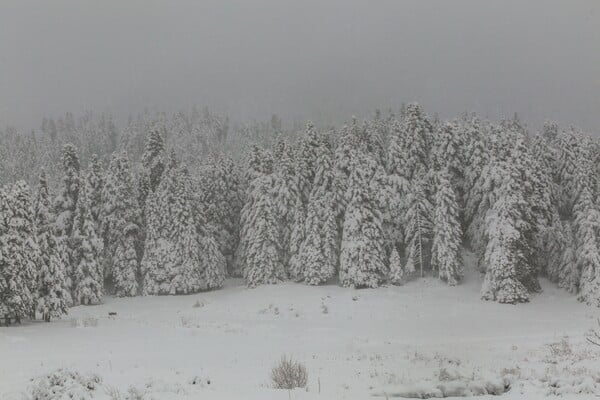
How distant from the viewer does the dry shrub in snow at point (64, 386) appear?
1323 cm

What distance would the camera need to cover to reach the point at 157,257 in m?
58.0

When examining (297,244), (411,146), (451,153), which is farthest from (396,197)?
(297,244)

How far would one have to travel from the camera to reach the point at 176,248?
5819 centimetres

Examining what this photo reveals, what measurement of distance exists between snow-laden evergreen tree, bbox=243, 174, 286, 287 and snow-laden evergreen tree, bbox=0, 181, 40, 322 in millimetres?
26641

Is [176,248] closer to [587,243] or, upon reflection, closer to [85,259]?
[85,259]

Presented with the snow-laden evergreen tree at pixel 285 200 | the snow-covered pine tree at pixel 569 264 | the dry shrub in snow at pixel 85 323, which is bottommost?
the dry shrub in snow at pixel 85 323

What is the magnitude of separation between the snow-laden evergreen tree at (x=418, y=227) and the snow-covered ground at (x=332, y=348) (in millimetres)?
7836

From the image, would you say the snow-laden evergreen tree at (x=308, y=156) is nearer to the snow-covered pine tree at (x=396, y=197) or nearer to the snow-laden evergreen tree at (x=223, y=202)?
the snow-covered pine tree at (x=396, y=197)

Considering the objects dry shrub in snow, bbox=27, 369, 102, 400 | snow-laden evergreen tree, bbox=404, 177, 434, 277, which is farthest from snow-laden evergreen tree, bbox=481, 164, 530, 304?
dry shrub in snow, bbox=27, 369, 102, 400

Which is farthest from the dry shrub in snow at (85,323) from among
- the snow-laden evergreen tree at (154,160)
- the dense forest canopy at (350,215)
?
the snow-laden evergreen tree at (154,160)

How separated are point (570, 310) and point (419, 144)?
2498cm

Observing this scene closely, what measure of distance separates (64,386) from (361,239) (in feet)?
131

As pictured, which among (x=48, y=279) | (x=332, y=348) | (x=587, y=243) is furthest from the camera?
(x=587, y=243)

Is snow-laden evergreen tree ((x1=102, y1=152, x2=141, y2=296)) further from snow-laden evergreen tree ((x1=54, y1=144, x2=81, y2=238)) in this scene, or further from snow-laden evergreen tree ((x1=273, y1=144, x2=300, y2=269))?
snow-laden evergreen tree ((x1=273, y1=144, x2=300, y2=269))
